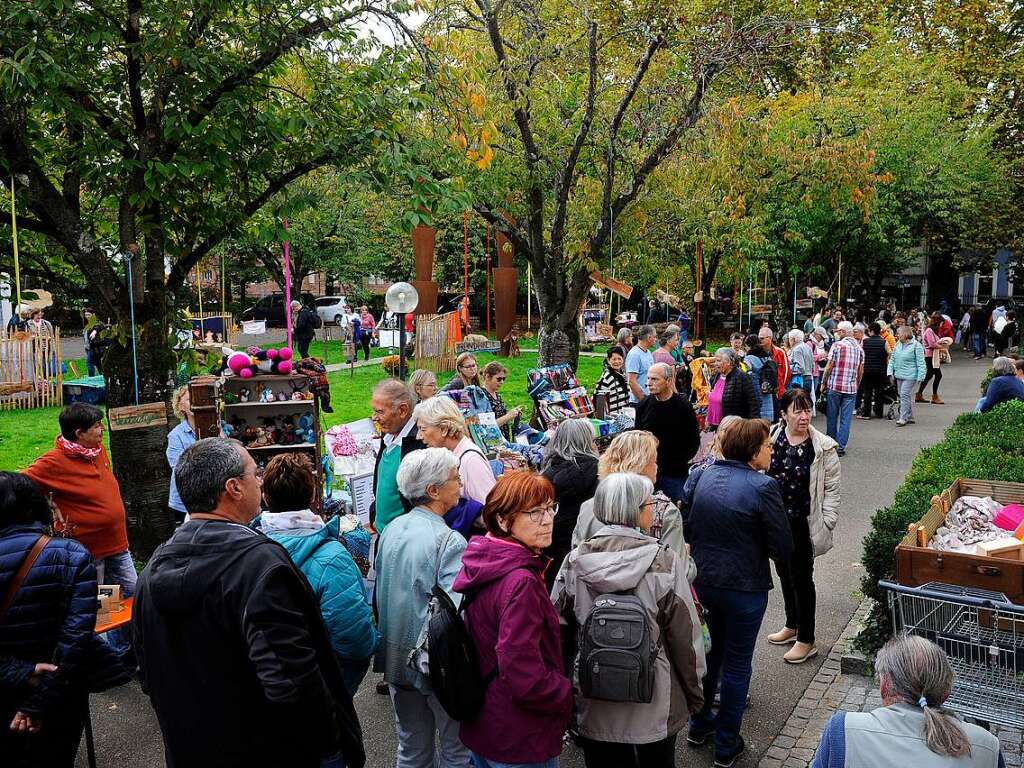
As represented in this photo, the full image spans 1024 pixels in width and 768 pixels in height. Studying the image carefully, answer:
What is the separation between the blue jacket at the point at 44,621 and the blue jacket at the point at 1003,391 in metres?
10.5

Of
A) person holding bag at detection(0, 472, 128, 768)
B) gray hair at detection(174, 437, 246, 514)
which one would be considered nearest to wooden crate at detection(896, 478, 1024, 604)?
gray hair at detection(174, 437, 246, 514)

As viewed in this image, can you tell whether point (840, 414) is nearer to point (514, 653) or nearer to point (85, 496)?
point (85, 496)

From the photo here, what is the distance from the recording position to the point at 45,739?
395 cm

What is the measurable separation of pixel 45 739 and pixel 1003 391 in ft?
35.9

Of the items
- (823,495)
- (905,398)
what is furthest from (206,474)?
(905,398)

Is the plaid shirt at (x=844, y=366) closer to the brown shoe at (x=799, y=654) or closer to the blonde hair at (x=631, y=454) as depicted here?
the brown shoe at (x=799, y=654)

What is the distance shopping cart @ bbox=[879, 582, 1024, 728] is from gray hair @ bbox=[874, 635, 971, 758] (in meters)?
1.44

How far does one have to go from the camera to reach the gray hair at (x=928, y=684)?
2814 mm

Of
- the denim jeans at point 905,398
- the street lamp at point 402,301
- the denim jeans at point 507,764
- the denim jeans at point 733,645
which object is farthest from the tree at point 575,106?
the denim jeans at point 507,764

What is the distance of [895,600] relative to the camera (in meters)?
4.65

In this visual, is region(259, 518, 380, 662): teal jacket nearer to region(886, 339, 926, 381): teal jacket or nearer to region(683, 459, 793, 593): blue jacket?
region(683, 459, 793, 593): blue jacket

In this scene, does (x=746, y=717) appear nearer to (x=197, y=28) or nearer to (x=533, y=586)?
(x=533, y=586)

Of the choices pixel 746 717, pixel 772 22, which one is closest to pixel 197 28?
pixel 746 717

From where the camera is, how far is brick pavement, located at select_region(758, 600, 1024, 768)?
4727mm
